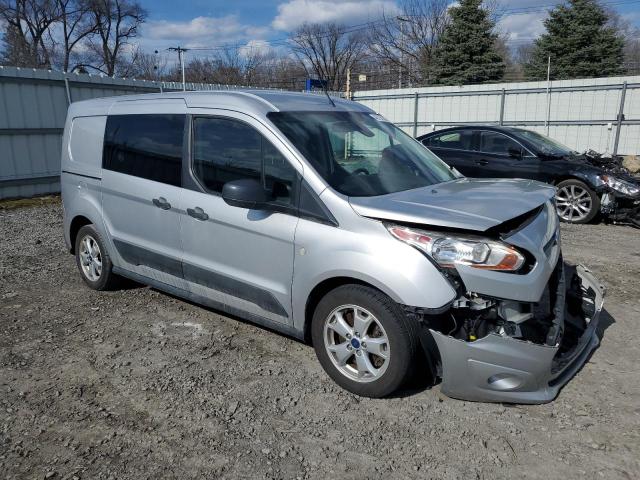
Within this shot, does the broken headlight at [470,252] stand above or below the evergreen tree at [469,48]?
below

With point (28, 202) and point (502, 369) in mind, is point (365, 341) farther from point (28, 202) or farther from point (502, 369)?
point (28, 202)

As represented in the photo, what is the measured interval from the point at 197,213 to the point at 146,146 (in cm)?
95

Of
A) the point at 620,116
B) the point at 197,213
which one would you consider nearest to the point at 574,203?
the point at 197,213

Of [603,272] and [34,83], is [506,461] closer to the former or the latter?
[603,272]

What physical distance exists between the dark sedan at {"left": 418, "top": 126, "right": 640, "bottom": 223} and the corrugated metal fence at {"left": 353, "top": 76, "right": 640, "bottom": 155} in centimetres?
716

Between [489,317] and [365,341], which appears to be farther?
[365,341]

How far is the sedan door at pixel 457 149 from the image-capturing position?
9234 millimetres

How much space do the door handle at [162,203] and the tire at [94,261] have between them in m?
1.09

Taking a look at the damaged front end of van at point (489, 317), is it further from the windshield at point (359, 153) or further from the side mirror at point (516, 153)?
the side mirror at point (516, 153)

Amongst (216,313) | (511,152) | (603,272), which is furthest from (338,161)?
(511,152)

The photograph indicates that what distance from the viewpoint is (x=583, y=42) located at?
31.0m

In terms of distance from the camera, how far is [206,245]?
3.86 meters

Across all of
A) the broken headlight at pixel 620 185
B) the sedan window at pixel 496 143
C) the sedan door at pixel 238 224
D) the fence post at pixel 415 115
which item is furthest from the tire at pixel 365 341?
the fence post at pixel 415 115

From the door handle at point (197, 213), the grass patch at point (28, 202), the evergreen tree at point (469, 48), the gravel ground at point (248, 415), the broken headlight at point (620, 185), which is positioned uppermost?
the evergreen tree at point (469, 48)
